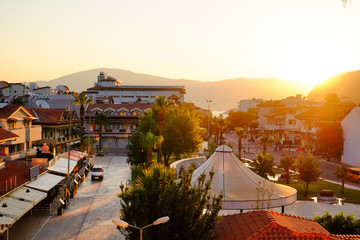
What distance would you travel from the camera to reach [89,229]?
76.1 feet

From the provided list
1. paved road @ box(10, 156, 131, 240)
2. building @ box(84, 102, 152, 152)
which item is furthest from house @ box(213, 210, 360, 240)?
building @ box(84, 102, 152, 152)

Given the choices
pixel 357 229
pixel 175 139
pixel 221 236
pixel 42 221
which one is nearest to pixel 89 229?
pixel 42 221

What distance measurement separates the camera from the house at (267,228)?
524 inches

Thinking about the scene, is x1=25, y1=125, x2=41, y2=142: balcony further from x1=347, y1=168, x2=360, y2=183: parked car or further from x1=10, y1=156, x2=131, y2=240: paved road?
x1=347, y1=168, x2=360, y2=183: parked car

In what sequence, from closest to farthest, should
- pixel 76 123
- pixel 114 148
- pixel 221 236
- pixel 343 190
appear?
pixel 221 236, pixel 343 190, pixel 76 123, pixel 114 148

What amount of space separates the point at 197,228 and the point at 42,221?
50.8ft

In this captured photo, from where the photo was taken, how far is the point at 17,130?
43.7 metres

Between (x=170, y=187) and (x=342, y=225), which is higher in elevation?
(x=170, y=187)

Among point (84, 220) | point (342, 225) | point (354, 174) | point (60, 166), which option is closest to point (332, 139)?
point (354, 174)

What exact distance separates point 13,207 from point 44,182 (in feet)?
26.0

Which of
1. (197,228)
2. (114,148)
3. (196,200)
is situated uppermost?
(196,200)

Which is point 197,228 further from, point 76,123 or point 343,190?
point 76,123

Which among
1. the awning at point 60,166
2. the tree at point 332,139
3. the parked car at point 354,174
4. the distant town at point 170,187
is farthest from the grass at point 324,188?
the awning at point 60,166

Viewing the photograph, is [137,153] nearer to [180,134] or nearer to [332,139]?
[180,134]
